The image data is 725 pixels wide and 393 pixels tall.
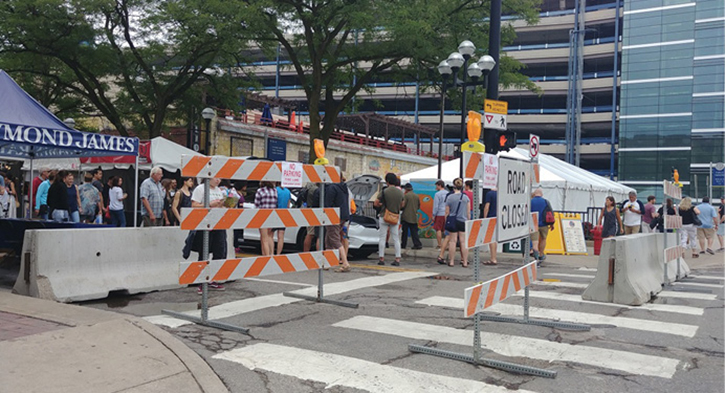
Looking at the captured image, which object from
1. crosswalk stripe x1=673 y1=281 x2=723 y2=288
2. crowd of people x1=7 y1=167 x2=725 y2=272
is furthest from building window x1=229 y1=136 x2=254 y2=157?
crosswalk stripe x1=673 y1=281 x2=723 y2=288

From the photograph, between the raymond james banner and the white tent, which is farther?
the white tent

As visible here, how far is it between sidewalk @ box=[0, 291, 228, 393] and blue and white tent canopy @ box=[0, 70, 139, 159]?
12.3 feet

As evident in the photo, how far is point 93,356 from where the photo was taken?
15.5ft

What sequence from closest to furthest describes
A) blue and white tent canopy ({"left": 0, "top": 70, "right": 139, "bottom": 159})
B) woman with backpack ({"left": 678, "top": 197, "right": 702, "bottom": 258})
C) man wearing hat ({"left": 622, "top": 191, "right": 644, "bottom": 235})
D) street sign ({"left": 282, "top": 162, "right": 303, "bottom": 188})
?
street sign ({"left": 282, "top": 162, "right": 303, "bottom": 188}) < blue and white tent canopy ({"left": 0, "top": 70, "right": 139, "bottom": 159}) < man wearing hat ({"left": 622, "top": 191, "right": 644, "bottom": 235}) < woman with backpack ({"left": 678, "top": 197, "right": 702, "bottom": 258})

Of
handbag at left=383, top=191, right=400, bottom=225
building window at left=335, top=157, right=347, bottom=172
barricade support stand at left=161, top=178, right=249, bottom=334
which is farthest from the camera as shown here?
building window at left=335, top=157, right=347, bottom=172

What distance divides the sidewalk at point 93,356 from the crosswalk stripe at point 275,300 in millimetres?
849

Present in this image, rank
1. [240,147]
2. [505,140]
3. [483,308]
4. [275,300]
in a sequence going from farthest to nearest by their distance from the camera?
[240,147], [505,140], [275,300], [483,308]

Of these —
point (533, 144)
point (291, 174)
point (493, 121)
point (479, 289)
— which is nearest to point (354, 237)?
point (493, 121)

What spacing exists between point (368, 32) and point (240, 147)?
15.7 m

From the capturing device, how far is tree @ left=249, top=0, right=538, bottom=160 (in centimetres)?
1839

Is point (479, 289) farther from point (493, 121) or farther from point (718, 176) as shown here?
point (718, 176)

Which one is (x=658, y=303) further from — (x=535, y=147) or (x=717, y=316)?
(x=535, y=147)

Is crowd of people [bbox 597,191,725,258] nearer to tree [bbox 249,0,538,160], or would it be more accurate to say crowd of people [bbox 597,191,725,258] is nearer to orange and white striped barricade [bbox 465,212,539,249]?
tree [bbox 249,0,538,160]

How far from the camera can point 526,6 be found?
67.6 ft
